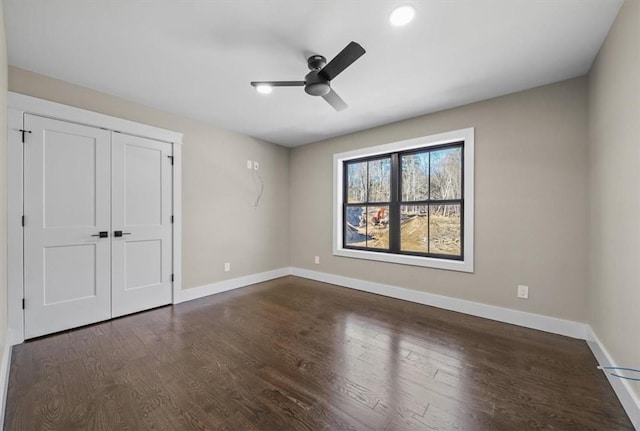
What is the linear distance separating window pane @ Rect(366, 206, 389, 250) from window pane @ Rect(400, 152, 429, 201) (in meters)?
0.42

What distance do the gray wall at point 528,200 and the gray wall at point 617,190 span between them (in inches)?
6.5

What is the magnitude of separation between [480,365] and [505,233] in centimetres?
153

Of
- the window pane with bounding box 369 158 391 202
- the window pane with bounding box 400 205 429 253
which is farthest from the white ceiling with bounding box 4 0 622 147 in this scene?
the window pane with bounding box 400 205 429 253

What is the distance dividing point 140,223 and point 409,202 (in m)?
3.54

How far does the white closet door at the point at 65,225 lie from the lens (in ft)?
8.11

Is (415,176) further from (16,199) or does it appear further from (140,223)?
(16,199)

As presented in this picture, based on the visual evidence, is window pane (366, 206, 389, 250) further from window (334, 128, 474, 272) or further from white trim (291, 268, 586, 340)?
white trim (291, 268, 586, 340)

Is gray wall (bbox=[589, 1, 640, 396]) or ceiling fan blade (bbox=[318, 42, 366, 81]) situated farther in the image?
ceiling fan blade (bbox=[318, 42, 366, 81])

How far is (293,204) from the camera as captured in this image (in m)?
5.16

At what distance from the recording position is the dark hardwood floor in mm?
1518

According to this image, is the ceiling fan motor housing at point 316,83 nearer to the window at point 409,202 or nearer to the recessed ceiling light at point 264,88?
the recessed ceiling light at point 264,88

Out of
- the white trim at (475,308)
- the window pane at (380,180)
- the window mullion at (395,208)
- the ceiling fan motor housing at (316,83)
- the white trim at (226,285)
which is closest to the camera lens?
the ceiling fan motor housing at (316,83)

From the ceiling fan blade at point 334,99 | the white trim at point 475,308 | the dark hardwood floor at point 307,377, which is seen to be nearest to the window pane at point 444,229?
the white trim at point 475,308

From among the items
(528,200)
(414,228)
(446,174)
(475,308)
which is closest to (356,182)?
(414,228)
